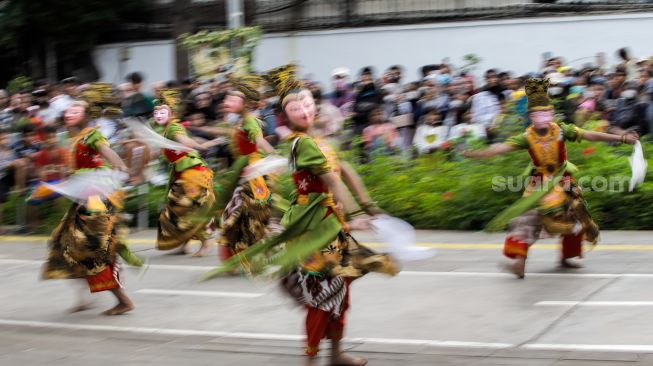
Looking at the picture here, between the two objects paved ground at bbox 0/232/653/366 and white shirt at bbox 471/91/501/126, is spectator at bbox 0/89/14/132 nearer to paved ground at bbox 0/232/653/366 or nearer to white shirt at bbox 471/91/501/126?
paved ground at bbox 0/232/653/366

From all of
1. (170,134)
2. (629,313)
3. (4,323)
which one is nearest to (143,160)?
(170,134)

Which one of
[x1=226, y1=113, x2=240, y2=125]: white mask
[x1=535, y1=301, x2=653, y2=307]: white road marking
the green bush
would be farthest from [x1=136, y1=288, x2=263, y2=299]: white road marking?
[x1=535, y1=301, x2=653, y2=307]: white road marking

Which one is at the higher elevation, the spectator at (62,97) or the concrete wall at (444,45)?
the concrete wall at (444,45)

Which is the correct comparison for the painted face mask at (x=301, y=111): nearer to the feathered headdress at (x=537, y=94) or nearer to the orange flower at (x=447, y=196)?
the feathered headdress at (x=537, y=94)

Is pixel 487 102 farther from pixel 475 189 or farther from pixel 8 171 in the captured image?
pixel 8 171

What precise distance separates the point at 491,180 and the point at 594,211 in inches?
52.4

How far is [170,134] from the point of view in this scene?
443 inches

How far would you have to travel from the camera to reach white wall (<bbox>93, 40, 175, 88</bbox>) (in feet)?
76.6

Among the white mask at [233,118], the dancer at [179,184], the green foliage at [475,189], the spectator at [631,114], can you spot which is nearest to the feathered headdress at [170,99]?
the dancer at [179,184]

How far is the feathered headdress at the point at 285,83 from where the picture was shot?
7.00 metres

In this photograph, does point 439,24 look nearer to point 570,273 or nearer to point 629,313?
point 570,273

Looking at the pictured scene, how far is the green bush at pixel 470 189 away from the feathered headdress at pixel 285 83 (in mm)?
5104

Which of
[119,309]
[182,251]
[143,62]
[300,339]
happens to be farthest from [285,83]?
[143,62]

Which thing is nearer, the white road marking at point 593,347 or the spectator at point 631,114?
the white road marking at point 593,347
